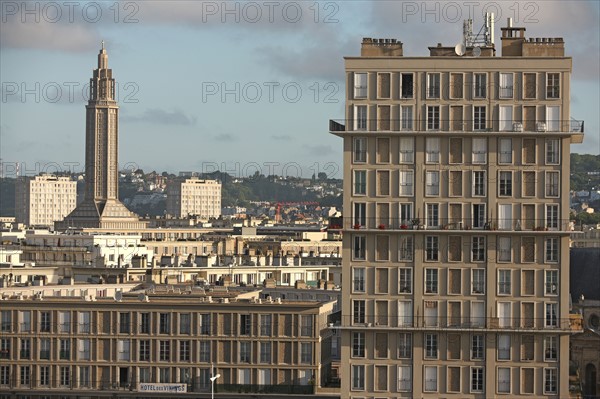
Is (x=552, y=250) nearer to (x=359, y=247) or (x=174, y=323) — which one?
(x=359, y=247)

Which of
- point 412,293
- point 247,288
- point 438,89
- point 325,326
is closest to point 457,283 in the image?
point 412,293

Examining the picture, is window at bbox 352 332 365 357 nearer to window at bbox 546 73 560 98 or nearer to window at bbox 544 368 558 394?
window at bbox 544 368 558 394

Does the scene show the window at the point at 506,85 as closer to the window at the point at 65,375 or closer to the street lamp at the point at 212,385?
the street lamp at the point at 212,385

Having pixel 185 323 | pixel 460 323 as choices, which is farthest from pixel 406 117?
pixel 185 323

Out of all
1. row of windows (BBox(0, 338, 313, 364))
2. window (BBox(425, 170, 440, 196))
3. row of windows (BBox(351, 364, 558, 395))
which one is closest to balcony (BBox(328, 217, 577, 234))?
window (BBox(425, 170, 440, 196))

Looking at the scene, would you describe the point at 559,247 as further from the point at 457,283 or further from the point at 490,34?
the point at 490,34

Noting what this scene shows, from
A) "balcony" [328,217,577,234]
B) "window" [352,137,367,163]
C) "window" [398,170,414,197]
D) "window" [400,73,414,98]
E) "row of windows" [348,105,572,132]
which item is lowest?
"balcony" [328,217,577,234]
